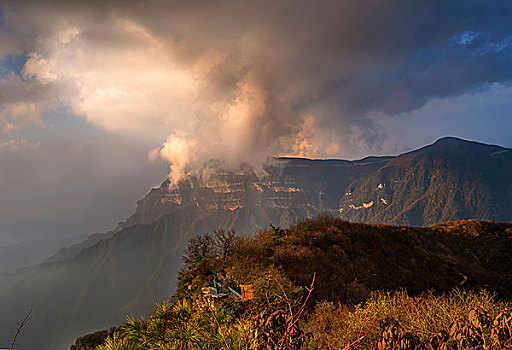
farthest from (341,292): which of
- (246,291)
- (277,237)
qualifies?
→ (277,237)

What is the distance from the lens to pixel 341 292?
12.4 m

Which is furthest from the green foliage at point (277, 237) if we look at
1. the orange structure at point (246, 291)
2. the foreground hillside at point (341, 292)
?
the orange structure at point (246, 291)

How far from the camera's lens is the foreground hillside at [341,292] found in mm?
4406

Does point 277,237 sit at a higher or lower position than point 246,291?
higher

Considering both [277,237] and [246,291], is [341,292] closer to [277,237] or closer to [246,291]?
[246,291]

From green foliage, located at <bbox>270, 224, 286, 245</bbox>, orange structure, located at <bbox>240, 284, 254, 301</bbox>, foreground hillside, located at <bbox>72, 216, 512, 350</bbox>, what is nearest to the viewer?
foreground hillside, located at <bbox>72, 216, 512, 350</bbox>

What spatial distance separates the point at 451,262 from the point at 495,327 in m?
20.7

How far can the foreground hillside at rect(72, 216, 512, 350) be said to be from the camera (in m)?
4.41

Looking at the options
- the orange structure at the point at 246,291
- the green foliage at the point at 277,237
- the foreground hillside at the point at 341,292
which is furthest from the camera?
the green foliage at the point at 277,237

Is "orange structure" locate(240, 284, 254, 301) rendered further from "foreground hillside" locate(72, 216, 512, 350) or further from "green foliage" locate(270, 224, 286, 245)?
"green foliage" locate(270, 224, 286, 245)

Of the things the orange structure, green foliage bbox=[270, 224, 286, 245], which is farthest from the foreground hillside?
the orange structure

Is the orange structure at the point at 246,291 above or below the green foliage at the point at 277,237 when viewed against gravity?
below

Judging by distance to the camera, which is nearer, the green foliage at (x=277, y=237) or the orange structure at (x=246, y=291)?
the orange structure at (x=246, y=291)

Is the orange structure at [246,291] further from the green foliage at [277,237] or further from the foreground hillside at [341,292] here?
the green foliage at [277,237]
